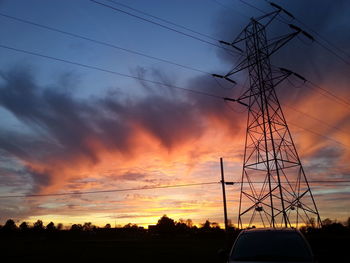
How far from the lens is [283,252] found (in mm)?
7395

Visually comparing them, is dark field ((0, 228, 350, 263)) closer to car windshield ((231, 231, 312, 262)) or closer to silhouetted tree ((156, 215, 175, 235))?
car windshield ((231, 231, 312, 262))

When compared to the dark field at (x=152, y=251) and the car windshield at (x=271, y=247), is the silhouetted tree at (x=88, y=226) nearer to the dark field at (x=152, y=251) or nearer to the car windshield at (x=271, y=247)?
Answer: the dark field at (x=152, y=251)

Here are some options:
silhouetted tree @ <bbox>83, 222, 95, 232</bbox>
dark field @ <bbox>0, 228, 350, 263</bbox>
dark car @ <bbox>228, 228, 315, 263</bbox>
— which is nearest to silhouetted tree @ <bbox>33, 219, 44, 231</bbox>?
silhouetted tree @ <bbox>83, 222, 95, 232</bbox>

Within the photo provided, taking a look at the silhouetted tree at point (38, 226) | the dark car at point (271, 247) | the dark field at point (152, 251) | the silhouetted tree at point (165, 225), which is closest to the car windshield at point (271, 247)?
the dark car at point (271, 247)

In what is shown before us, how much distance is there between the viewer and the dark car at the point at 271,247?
23.7 feet

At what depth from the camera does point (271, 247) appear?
7.63 meters

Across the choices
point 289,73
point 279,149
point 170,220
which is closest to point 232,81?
point 289,73

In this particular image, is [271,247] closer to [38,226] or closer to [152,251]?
[152,251]

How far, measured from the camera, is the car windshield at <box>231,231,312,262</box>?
23.8 feet

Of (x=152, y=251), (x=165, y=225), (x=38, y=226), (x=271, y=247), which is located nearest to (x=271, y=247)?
(x=271, y=247)

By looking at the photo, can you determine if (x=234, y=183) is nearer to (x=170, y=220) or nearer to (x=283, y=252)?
(x=283, y=252)

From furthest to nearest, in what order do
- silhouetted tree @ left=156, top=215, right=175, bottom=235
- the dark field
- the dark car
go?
silhouetted tree @ left=156, top=215, right=175, bottom=235 → the dark field → the dark car

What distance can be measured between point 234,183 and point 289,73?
41.5 ft

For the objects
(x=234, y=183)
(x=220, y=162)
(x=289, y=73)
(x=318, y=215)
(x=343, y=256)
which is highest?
(x=289, y=73)
